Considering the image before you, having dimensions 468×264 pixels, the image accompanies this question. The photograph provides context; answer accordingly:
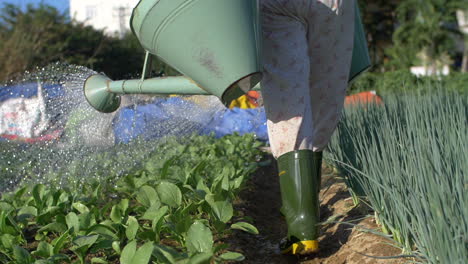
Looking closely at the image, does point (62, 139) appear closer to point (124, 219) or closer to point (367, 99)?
point (124, 219)

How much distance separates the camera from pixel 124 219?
145 cm

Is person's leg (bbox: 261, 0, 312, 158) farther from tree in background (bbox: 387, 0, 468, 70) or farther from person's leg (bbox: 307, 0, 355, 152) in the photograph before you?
tree in background (bbox: 387, 0, 468, 70)

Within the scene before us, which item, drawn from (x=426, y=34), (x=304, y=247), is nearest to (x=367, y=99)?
(x=304, y=247)

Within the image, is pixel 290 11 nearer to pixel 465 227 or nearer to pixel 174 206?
pixel 174 206

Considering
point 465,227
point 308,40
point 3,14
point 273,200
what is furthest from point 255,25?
point 3,14

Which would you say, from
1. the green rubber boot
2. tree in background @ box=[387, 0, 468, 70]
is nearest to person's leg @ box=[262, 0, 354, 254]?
the green rubber boot

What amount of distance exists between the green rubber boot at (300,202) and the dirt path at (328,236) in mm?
65

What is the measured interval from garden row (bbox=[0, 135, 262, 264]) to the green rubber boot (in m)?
0.17

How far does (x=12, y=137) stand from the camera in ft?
10.3

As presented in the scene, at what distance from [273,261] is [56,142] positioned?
65.9 inches

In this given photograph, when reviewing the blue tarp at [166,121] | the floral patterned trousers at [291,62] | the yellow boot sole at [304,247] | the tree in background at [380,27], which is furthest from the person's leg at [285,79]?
the tree in background at [380,27]

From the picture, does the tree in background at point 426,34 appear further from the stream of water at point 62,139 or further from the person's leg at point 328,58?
the person's leg at point 328,58

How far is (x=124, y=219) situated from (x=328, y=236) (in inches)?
26.2

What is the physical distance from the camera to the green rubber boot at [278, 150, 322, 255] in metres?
1.45
